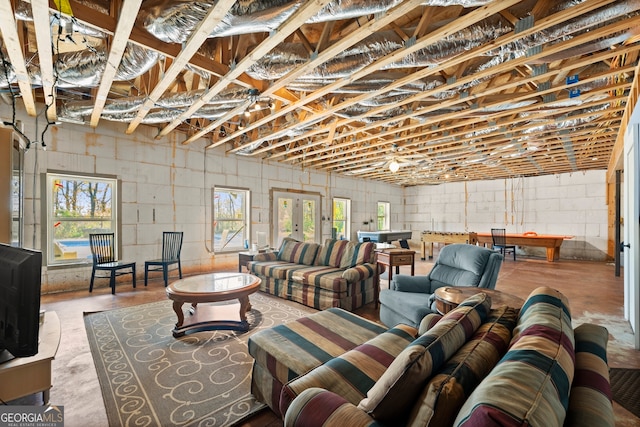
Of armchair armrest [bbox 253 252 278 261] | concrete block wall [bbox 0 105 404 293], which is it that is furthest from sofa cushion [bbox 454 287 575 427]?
concrete block wall [bbox 0 105 404 293]

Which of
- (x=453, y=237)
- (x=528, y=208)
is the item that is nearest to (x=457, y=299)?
(x=453, y=237)

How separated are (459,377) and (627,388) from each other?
7.33ft

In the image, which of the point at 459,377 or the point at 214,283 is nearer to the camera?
the point at 459,377

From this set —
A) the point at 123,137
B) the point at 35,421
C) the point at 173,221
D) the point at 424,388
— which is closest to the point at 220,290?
the point at 35,421

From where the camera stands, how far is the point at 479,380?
91 centimetres

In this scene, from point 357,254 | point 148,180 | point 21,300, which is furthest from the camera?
point 148,180

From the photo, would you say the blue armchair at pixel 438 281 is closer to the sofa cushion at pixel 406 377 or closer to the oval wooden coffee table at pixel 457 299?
the oval wooden coffee table at pixel 457 299

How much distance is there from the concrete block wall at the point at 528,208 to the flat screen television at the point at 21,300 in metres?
10.8

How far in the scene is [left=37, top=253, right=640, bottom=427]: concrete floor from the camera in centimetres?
180

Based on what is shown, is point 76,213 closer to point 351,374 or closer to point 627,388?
point 351,374

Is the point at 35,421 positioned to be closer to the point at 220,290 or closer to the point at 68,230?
the point at 220,290

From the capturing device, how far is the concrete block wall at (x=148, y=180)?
13.8 ft

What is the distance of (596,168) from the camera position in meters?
7.63

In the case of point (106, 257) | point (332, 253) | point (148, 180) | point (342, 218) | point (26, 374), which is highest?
point (148, 180)
